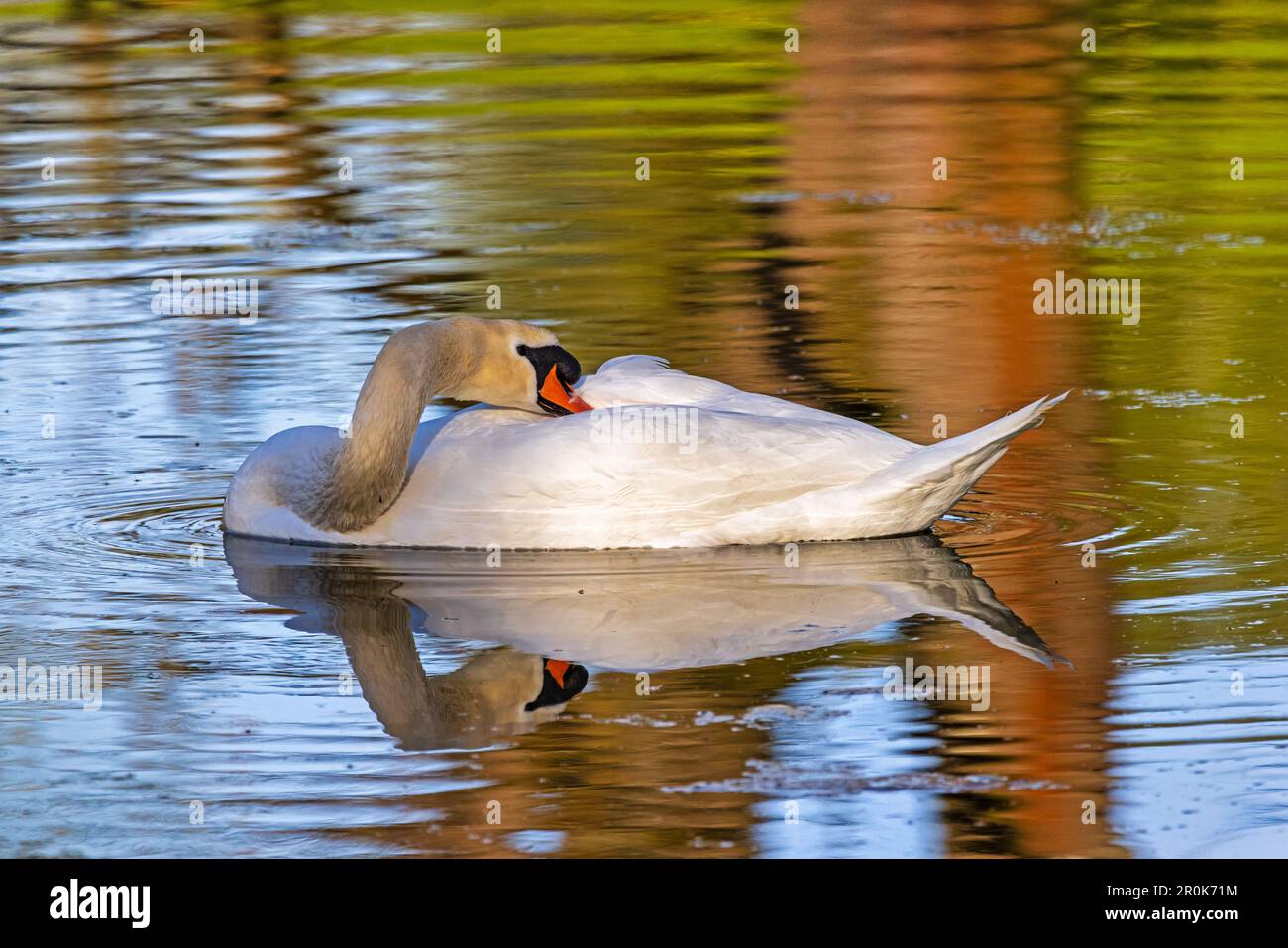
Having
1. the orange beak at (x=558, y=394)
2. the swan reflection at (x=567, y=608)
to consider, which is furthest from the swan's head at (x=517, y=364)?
the swan reflection at (x=567, y=608)

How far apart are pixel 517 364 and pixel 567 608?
1179 mm

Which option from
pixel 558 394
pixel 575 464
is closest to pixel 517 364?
pixel 558 394

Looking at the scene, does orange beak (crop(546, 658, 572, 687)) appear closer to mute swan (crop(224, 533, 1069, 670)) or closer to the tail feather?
mute swan (crop(224, 533, 1069, 670))

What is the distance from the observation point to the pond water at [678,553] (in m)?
6.05

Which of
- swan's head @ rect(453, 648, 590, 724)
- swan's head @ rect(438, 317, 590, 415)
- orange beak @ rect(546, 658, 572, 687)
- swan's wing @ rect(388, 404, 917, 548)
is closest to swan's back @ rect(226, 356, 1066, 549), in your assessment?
swan's wing @ rect(388, 404, 917, 548)

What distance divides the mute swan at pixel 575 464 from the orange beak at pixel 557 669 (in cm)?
118

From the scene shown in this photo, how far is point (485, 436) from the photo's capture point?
8461 mm

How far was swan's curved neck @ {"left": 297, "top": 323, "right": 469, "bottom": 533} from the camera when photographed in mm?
8305

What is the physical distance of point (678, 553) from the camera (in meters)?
8.44

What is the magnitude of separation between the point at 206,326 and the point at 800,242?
160 inches

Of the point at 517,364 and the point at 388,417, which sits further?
the point at 517,364

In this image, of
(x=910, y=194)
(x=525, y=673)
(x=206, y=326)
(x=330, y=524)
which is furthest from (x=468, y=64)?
(x=525, y=673)

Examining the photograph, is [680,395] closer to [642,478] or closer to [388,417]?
[642,478]

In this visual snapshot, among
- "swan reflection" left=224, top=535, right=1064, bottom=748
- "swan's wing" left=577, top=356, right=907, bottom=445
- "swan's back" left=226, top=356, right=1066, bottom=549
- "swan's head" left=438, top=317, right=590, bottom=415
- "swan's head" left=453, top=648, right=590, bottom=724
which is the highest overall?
"swan's head" left=438, top=317, right=590, bottom=415
